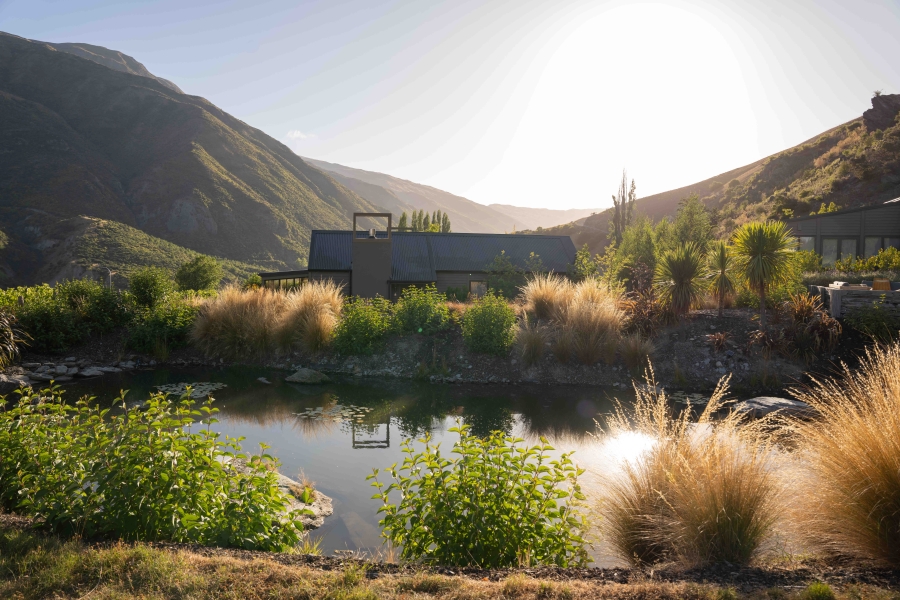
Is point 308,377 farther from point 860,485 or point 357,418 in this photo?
point 860,485

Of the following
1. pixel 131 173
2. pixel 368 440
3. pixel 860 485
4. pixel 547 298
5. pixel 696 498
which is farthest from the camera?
pixel 131 173

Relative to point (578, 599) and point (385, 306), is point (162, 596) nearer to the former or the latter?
point (578, 599)

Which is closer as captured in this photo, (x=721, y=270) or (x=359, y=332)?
(x=721, y=270)

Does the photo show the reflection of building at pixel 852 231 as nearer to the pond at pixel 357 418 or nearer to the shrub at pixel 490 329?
the pond at pixel 357 418

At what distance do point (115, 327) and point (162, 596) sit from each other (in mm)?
15532

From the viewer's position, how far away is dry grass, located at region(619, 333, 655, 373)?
1278 cm

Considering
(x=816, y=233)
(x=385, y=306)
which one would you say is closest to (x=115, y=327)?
(x=385, y=306)

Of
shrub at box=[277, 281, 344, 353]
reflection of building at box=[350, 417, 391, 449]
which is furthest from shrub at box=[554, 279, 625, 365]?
shrub at box=[277, 281, 344, 353]

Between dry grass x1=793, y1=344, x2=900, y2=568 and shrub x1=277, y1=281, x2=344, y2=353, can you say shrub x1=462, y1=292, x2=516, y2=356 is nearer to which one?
shrub x1=277, y1=281, x2=344, y2=353

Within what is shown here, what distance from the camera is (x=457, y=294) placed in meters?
22.0

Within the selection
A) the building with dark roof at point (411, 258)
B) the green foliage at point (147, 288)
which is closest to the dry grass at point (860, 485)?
the green foliage at point (147, 288)

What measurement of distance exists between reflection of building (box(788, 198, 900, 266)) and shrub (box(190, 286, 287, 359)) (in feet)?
67.8

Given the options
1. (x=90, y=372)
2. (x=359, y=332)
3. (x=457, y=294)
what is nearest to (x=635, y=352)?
(x=359, y=332)

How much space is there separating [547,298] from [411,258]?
35.8 ft
